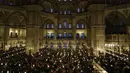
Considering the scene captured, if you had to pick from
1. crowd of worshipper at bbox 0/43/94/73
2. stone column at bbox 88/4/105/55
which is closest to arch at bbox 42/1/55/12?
stone column at bbox 88/4/105/55

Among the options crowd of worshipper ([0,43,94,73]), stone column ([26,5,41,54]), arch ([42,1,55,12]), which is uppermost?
arch ([42,1,55,12])

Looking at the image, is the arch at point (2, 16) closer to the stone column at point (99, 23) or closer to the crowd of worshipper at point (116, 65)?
the stone column at point (99, 23)

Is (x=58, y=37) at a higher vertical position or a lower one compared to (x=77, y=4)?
lower

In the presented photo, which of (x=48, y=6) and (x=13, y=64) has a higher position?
(x=48, y=6)

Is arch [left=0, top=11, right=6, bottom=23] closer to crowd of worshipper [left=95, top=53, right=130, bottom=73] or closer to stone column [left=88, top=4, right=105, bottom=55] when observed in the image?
stone column [left=88, top=4, right=105, bottom=55]

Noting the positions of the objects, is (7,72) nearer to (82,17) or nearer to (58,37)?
(82,17)

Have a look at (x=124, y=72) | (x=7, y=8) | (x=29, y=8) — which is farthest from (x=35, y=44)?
(x=124, y=72)

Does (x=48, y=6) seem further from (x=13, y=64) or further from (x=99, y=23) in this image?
(x=13, y=64)

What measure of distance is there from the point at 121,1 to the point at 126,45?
37.9 ft

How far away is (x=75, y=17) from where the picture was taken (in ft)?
154

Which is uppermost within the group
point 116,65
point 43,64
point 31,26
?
point 31,26

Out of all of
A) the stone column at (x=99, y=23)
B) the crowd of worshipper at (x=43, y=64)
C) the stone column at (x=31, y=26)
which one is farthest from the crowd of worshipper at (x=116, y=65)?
the stone column at (x=31, y=26)

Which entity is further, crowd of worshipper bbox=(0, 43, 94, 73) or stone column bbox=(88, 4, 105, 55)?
stone column bbox=(88, 4, 105, 55)

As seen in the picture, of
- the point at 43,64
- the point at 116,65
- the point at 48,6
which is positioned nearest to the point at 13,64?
the point at 43,64
